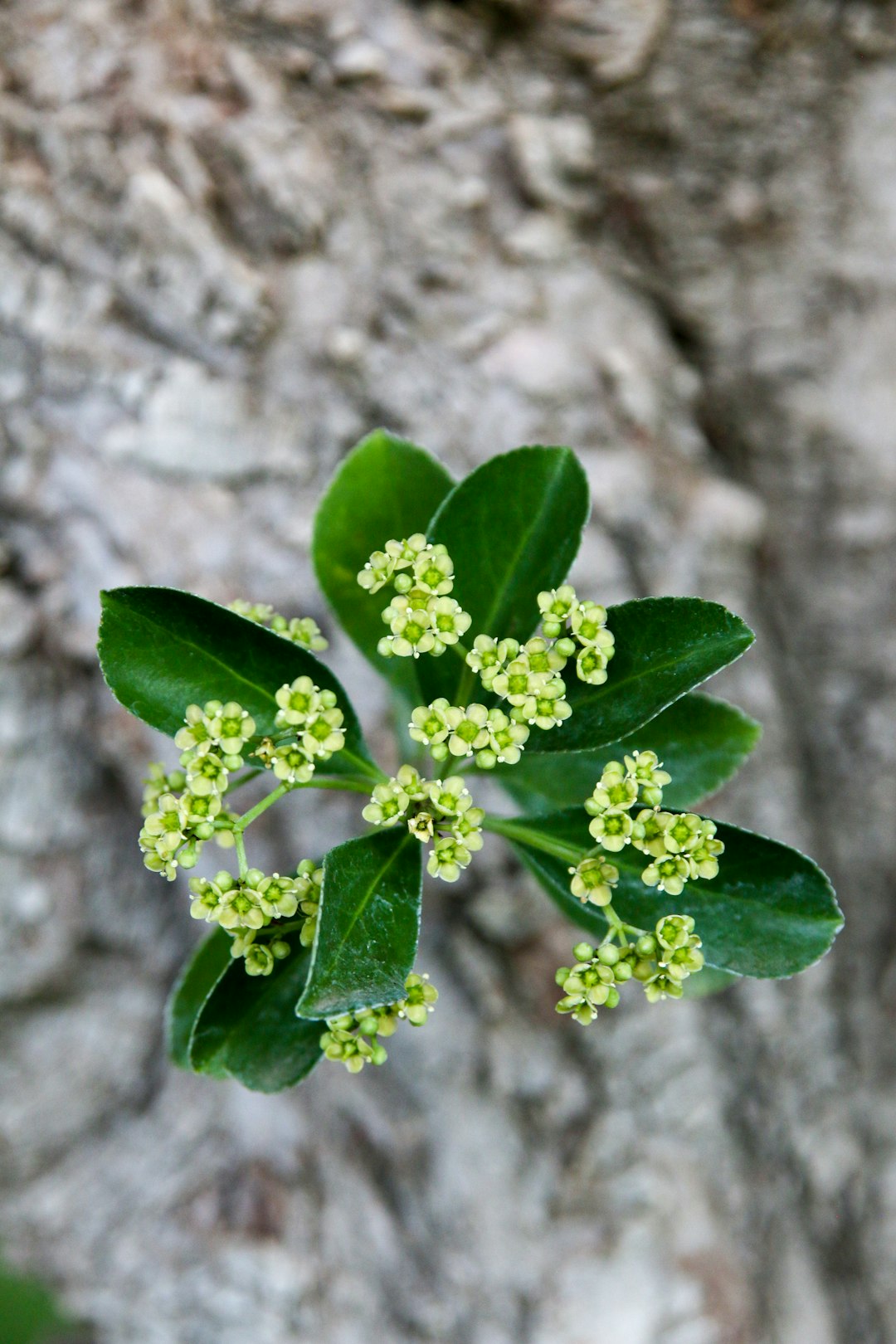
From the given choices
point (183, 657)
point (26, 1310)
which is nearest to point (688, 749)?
point (183, 657)

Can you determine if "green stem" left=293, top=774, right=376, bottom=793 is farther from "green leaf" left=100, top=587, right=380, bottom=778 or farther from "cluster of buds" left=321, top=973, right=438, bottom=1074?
"cluster of buds" left=321, top=973, right=438, bottom=1074

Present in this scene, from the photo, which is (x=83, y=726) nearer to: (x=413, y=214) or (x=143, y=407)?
(x=143, y=407)

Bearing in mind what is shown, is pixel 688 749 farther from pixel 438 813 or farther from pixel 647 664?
pixel 438 813

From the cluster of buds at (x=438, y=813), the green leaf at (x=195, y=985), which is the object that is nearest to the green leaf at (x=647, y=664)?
the cluster of buds at (x=438, y=813)

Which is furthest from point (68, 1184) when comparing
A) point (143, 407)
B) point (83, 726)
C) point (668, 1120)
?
point (143, 407)

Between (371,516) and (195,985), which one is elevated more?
(371,516)

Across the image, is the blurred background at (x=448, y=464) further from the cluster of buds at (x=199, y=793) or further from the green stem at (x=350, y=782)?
the cluster of buds at (x=199, y=793)
